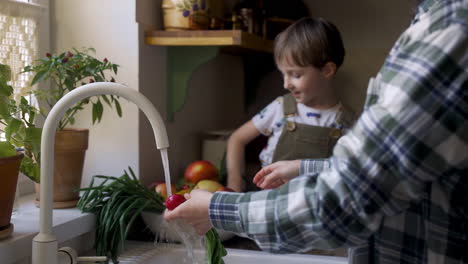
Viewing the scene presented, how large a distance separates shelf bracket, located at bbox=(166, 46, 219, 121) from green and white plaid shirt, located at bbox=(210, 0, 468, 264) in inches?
36.7

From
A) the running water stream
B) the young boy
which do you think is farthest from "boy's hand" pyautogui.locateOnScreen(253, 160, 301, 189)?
the young boy

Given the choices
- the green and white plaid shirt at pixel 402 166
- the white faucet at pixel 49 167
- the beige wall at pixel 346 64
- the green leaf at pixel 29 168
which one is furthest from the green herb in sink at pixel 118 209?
the beige wall at pixel 346 64

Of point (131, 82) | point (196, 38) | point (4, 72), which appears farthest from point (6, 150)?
point (196, 38)

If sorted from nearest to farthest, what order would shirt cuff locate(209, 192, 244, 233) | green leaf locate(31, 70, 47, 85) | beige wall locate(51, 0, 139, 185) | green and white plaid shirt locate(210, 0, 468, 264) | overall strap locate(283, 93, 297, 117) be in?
green and white plaid shirt locate(210, 0, 468, 264) → shirt cuff locate(209, 192, 244, 233) → green leaf locate(31, 70, 47, 85) → beige wall locate(51, 0, 139, 185) → overall strap locate(283, 93, 297, 117)

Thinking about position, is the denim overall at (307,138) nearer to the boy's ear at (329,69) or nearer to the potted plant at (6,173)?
the boy's ear at (329,69)

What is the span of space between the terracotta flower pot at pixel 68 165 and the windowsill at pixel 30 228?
32 mm

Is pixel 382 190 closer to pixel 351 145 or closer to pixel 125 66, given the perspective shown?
pixel 351 145

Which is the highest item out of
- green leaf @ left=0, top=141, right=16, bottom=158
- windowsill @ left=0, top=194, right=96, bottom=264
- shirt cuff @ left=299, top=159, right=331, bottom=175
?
green leaf @ left=0, top=141, right=16, bottom=158

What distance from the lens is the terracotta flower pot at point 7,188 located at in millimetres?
1000

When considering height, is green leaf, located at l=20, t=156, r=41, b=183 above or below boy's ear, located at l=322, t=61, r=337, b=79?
below

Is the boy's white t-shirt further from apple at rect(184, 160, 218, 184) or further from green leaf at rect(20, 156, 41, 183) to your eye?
green leaf at rect(20, 156, 41, 183)

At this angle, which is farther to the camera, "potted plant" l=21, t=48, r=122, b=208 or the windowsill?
"potted plant" l=21, t=48, r=122, b=208

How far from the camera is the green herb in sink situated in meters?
1.21

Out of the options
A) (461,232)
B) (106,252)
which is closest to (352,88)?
(106,252)
